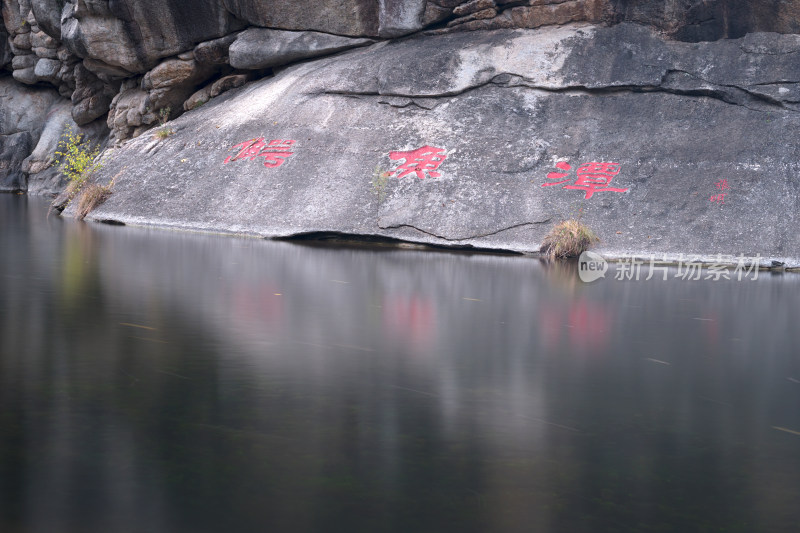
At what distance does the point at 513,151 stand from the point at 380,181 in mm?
2022

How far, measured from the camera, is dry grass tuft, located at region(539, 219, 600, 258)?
11047mm

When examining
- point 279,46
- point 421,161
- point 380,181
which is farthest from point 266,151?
point 279,46

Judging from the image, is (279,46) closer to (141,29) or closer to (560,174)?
(141,29)

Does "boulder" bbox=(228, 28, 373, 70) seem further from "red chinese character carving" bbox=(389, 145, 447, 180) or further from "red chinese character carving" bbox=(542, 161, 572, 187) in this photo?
"red chinese character carving" bbox=(542, 161, 572, 187)

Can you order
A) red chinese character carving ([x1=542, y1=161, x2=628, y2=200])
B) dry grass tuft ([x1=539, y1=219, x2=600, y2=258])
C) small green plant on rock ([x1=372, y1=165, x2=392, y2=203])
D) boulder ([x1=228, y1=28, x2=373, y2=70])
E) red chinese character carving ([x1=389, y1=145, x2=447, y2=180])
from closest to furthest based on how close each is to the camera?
dry grass tuft ([x1=539, y1=219, x2=600, y2=258]), red chinese character carving ([x1=542, y1=161, x2=628, y2=200]), small green plant on rock ([x1=372, y1=165, x2=392, y2=203]), red chinese character carving ([x1=389, y1=145, x2=447, y2=180]), boulder ([x1=228, y1=28, x2=373, y2=70])

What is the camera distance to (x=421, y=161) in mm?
13055

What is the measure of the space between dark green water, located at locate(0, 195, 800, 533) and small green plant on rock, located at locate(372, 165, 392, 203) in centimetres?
529

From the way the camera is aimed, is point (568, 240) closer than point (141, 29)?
Yes

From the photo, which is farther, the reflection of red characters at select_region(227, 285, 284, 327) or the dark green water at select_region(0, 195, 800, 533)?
the reflection of red characters at select_region(227, 285, 284, 327)

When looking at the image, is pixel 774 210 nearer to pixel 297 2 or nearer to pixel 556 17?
pixel 556 17

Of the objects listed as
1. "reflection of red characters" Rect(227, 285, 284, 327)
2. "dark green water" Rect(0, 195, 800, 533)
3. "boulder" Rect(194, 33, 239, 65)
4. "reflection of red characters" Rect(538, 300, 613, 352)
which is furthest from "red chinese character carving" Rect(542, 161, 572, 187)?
"boulder" Rect(194, 33, 239, 65)

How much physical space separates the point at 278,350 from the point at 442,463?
6.55 ft

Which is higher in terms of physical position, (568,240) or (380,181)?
(380,181)

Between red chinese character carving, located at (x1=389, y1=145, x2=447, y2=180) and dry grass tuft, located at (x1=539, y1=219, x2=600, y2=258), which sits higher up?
red chinese character carving, located at (x1=389, y1=145, x2=447, y2=180)
